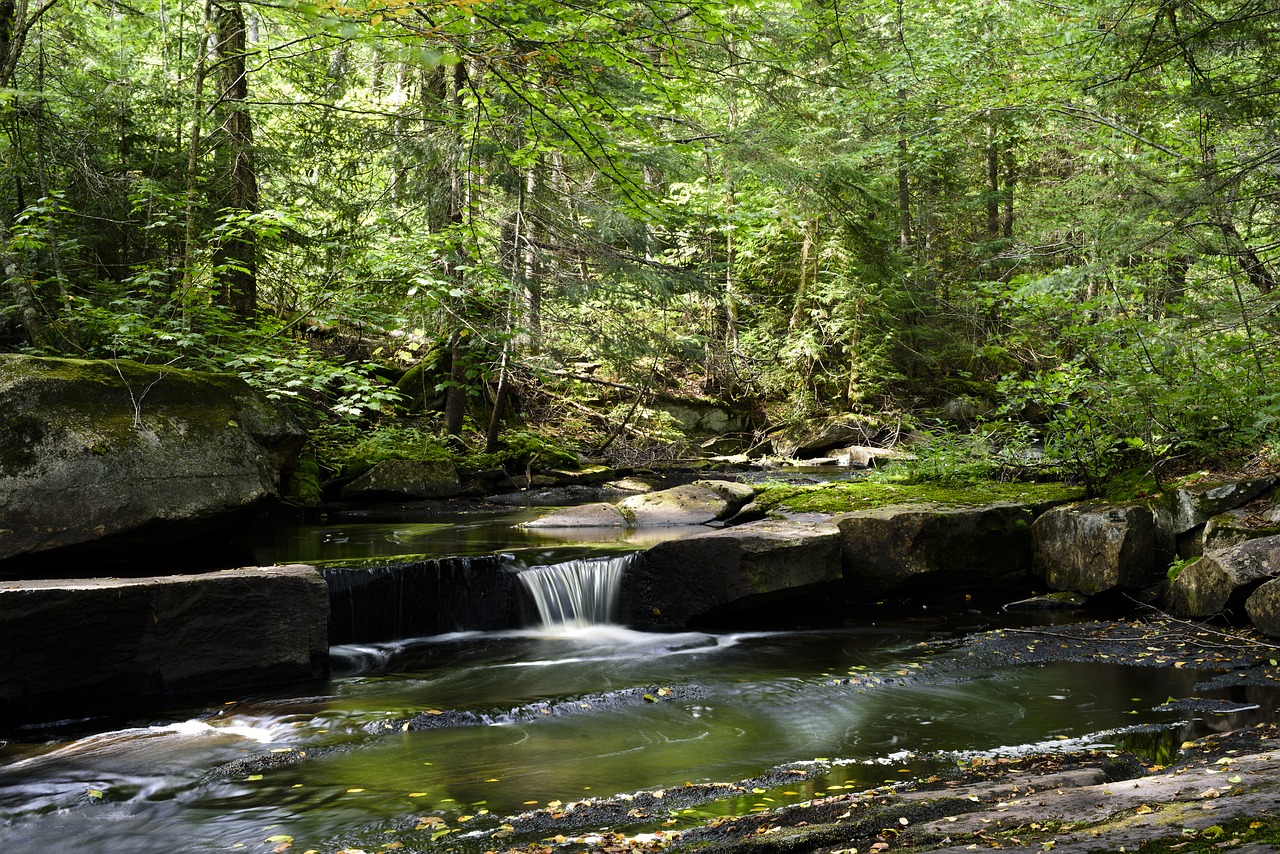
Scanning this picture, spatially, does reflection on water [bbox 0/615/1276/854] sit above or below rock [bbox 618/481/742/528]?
below

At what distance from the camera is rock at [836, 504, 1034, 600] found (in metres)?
8.42

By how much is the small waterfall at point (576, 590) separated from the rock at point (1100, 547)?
4310 mm

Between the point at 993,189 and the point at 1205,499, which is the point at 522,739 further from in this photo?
the point at 993,189

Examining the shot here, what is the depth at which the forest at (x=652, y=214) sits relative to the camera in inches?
257

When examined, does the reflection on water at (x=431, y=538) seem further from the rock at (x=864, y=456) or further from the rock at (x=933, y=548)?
the rock at (x=864, y=456)

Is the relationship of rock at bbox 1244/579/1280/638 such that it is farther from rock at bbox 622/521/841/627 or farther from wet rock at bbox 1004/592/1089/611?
rock at bbox 622/521/841/627

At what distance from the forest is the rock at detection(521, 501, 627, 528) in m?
2.71

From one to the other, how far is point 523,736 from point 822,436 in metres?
14.3

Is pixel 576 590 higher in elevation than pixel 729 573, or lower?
lower

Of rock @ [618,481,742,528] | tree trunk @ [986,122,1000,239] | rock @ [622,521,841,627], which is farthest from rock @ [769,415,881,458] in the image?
rock @ [622,521,841,627]

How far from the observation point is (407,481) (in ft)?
44.6

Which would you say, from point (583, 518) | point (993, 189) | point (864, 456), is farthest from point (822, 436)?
point (583, 518)

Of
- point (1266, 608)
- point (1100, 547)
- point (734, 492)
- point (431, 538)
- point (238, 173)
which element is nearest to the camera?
point (1266, 608)

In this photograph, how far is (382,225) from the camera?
508 inches
